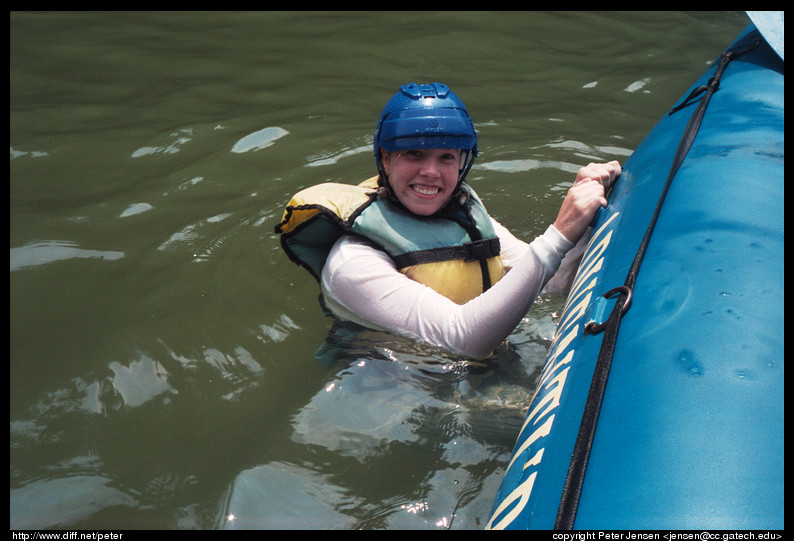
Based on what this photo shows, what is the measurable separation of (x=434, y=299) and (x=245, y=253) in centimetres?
152

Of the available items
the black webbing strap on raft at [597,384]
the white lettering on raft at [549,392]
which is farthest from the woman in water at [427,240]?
the black webbing strap on raft at [597,384]

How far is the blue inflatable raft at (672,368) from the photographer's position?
1.54m

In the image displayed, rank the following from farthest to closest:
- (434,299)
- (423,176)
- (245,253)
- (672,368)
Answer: (245,253), (423,176), (434,299), (672,368)

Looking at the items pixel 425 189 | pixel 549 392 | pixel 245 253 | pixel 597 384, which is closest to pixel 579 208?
pixel 425 189

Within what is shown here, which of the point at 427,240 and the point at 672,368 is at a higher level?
the point at 672,368

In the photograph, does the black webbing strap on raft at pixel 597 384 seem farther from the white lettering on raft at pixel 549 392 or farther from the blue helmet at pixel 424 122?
the blue helmet at pixel 424 122

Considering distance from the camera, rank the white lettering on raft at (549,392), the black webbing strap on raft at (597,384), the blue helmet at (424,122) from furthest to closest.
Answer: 1. the blue helmet at (424,122)
2. the white lettering on raft at (549,392)
3. the black webbing strap on raft at (597,384)

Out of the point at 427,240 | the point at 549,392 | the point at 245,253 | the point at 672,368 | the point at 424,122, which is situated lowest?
the point at 245,253

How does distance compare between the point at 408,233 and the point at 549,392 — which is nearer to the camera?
the point at 549,392

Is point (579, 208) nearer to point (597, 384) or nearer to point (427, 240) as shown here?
point (427, 240)

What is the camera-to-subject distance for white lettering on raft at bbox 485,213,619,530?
1.88 meters

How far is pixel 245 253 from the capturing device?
3.73 meters

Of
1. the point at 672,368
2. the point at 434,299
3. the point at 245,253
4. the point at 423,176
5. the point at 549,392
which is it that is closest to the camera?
the point at 672,368

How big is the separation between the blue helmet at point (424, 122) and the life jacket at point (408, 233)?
0.25 m
